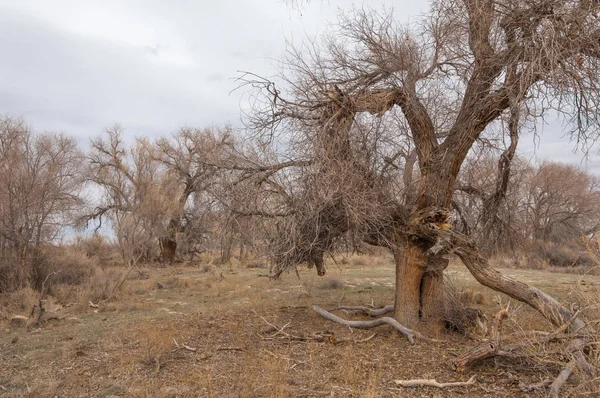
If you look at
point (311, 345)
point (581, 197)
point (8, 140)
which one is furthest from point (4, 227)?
point (581, 197)

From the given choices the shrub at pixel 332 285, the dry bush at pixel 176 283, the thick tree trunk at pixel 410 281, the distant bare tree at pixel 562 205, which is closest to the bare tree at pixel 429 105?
the thick tree trunk at pixel 410 281

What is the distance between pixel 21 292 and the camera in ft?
43.7

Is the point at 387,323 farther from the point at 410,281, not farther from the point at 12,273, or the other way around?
the point at 12,273

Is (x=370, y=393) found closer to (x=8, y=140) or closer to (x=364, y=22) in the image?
(x=364, y=22)

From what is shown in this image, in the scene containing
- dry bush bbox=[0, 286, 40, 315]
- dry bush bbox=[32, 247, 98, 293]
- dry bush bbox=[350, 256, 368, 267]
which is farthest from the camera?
dry bush bbox=[350, 256, 368, 267]

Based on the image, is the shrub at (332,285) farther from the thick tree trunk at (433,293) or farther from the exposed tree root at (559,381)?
the exposed tree root at (559,381)

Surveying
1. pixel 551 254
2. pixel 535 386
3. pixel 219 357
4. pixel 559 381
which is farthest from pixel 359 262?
pixel 559 381

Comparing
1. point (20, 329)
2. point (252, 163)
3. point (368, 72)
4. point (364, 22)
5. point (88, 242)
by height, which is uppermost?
point (364, 22)

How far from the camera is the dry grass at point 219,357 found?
6.19 meters

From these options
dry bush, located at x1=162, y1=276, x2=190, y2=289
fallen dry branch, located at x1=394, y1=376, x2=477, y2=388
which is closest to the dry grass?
fallen dry branch, located at x1=394, y1=376, x2=477, y2=388

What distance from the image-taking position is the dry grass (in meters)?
6.19

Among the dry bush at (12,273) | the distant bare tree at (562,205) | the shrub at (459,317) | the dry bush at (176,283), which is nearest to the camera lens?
the shrub at (459,317)

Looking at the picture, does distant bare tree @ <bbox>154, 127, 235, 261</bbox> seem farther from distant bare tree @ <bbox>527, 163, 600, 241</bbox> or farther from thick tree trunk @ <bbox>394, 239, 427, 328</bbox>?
distant bare tree @ <bbox>527, 163, 600, 241</bbox>

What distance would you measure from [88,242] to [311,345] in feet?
75.7
